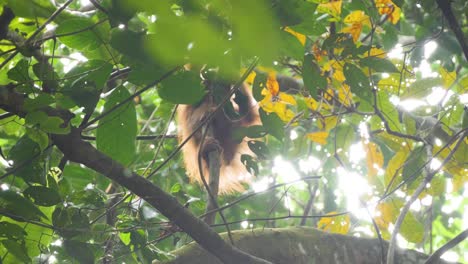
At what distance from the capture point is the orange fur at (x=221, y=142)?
3395mm

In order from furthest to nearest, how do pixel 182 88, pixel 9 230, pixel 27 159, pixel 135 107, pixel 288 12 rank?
pixel 135 107, pixel 27 159, pixel 9 230, pixel 182 88, pixel 288 12

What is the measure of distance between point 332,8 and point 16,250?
4.97ft

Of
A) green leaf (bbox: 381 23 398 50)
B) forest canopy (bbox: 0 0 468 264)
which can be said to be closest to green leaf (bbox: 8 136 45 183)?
forest canopy (bbox: 0 0 468 264)

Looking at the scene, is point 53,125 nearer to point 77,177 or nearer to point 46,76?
point 46,76

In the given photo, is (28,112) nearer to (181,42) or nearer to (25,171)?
(25,171)

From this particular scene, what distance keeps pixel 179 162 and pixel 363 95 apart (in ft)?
5.53

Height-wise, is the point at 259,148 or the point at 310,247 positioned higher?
the point at 259,148

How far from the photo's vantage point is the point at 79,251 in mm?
1785

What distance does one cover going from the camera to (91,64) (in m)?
1.66

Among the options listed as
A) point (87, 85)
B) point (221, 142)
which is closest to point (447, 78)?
point (221, 142)

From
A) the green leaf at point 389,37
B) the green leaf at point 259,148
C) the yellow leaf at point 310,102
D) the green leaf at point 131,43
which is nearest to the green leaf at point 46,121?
the green leaf at point 131,43

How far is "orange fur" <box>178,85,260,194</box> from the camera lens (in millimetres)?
3395

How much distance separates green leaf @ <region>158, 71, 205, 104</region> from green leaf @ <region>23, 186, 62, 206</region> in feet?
1.54

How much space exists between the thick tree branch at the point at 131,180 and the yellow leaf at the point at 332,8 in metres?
1.00
